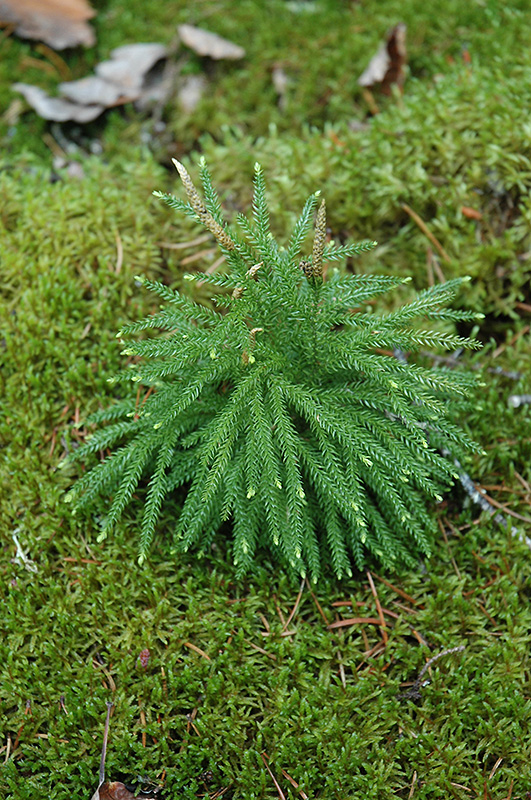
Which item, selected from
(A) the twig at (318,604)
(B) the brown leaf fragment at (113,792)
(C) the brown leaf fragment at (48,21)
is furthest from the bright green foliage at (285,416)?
(C) the brown leaf fragment at (48,21)

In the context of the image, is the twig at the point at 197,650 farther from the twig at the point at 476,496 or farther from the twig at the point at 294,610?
the twig at the point at 476,496

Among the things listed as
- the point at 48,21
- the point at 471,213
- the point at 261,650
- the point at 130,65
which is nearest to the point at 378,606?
the point at 261,650

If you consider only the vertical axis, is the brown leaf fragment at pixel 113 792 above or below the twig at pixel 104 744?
below

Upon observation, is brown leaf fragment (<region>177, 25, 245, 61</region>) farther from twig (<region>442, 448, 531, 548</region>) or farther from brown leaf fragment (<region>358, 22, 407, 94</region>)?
twig (<region>442, 448, 531, 548</region>)

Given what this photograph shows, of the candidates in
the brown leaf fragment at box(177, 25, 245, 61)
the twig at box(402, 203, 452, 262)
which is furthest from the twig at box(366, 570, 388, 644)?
the brown leaf fragment at box(177, 25, 245, 61)

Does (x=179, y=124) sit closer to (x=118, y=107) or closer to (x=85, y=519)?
(x=118, y=107)

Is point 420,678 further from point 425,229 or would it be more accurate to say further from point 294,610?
point 425,229

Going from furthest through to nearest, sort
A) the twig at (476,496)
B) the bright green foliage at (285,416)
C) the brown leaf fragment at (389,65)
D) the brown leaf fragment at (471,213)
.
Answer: the brown leaf fragment at (389,65), the brown leaf fragment at (471,213), the twig at (476,496), the bright green foliage at (285,416)

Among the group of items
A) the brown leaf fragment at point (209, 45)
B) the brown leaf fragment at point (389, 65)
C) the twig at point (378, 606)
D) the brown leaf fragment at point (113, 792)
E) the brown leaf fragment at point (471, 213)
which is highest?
the brown leaf fragment at point (389, 65)
